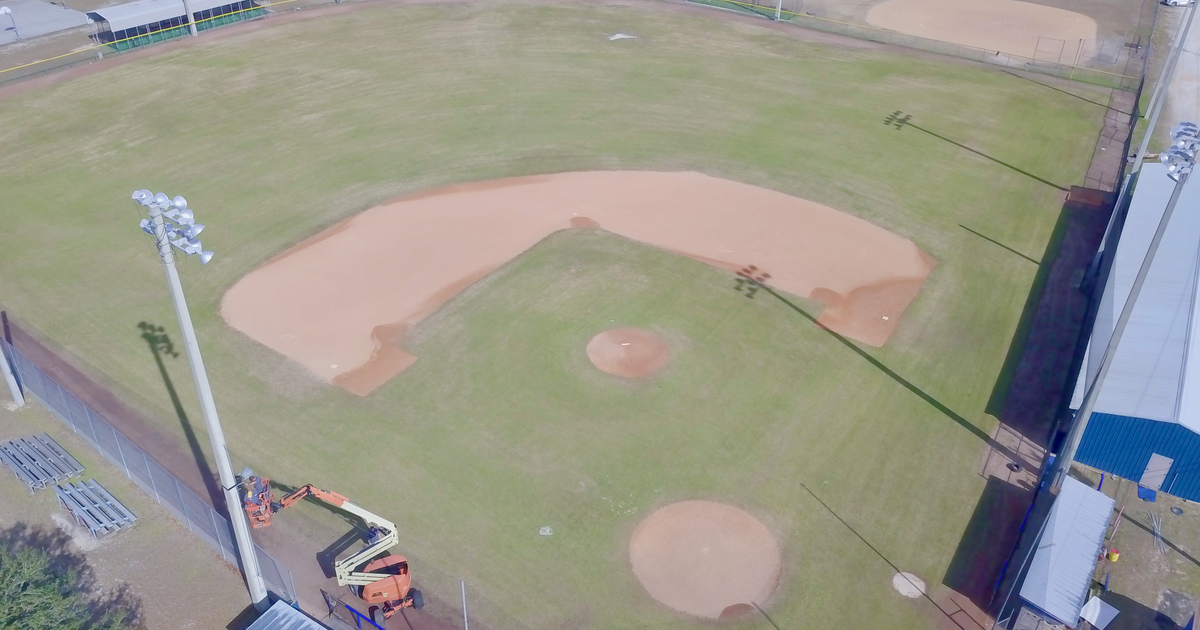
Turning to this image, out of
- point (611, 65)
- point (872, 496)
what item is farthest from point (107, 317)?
point (611, 65)

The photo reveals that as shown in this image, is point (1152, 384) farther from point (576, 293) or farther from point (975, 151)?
point (975, 151)

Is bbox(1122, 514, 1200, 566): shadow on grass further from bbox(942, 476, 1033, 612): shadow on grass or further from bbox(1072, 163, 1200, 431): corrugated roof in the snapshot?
bbox(1072, 163, 1200, 431): corrugated roof

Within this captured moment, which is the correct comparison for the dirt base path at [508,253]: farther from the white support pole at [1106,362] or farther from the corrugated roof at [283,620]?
the corrugated roof at [283,620]

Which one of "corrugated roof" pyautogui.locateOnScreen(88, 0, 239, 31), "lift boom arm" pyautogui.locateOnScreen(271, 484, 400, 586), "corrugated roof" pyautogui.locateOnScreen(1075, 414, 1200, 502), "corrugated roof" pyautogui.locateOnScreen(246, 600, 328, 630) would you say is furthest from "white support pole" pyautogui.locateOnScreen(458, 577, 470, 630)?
"corrugated roof" pyautogui.locateOnScreen(88, 0, 239, 31)

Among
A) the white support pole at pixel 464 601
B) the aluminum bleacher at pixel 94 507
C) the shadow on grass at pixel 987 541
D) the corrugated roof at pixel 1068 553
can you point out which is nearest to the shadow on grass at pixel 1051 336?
the shadow on grass at pixel 987 541

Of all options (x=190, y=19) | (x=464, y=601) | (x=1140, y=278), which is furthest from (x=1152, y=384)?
(x=190, y=19)

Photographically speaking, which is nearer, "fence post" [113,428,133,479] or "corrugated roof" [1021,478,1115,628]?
"corrugated roof" [1021,478,1115,628]

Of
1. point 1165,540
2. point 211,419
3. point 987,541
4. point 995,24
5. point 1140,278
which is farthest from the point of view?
point 995,24

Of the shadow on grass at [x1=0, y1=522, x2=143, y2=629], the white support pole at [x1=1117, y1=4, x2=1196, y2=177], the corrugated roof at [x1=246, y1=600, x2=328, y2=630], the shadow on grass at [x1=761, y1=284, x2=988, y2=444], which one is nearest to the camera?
the shadow on grass at [x1=0, y1=522, x2=143, y2=629]
